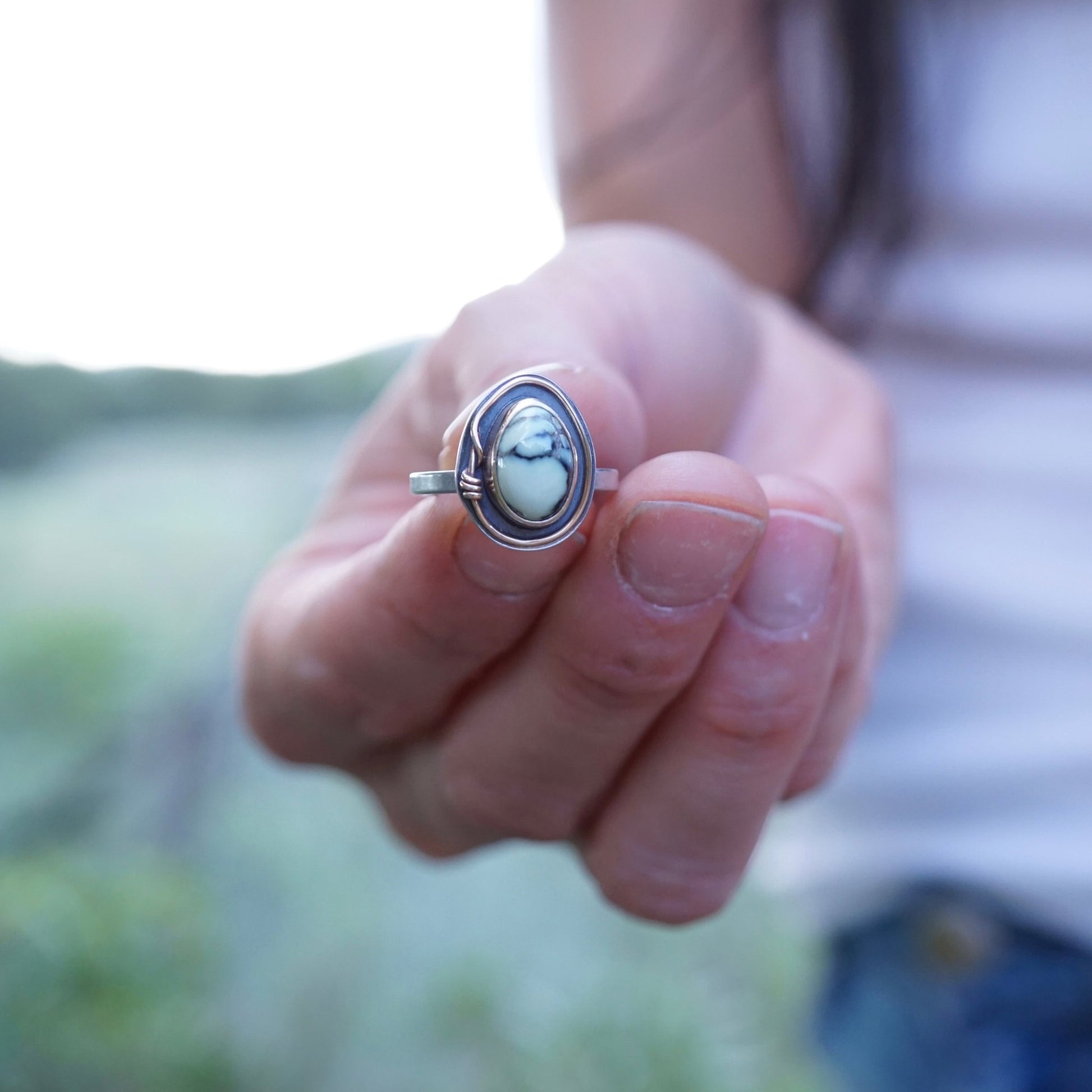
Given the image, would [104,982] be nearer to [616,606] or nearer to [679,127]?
[616,606]

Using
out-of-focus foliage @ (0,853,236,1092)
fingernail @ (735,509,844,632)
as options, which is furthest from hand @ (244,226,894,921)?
out-of-focus foliage @ (0,853,236,1092)

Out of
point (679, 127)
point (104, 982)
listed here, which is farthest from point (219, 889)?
point (679, 127)

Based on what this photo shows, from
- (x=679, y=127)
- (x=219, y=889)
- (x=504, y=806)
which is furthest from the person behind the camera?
(x=219, y=889)

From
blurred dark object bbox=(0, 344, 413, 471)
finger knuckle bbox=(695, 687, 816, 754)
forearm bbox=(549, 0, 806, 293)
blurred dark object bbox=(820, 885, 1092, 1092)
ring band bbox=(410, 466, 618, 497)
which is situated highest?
forearm bbox=(549, 0, 806, 293)

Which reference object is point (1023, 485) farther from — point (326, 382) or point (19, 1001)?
point (19, 1001)

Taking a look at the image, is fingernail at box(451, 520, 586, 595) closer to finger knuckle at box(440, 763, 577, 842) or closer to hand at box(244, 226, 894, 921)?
hand at box(244, 226, 894, 921)

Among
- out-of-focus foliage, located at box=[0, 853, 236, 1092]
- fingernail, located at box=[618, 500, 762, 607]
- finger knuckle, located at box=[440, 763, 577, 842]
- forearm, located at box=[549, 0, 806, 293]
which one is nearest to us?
fingernail, located at box=[618, 500, 762, 607]

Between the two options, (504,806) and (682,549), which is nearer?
(682,549)
